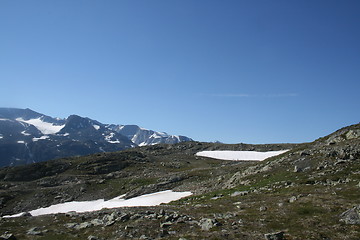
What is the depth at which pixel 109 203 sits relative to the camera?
203ft

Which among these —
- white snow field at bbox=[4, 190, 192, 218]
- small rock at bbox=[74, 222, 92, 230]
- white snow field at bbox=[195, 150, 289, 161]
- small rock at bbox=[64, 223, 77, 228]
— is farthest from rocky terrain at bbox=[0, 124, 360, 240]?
white snow field at bbox=[195, 150, 289, 161]

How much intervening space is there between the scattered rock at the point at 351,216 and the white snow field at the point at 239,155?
105m

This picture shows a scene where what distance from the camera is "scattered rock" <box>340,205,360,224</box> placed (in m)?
17.9

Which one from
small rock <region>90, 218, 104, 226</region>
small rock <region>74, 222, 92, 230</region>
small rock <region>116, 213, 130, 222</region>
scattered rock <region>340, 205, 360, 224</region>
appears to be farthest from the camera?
small rock <region>90, 218, 104, 226</region>

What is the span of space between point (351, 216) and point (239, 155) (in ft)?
379

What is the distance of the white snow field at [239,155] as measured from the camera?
408 feet

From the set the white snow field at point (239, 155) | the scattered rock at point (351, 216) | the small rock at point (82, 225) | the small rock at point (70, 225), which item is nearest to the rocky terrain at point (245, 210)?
the scattered rock at point (351, 216)

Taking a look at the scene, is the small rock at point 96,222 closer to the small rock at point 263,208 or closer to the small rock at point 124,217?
the small rock at point 124,217

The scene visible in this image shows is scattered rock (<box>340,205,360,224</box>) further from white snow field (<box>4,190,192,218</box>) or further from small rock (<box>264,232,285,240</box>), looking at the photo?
white snow field (<box>4,190,192,218</box>)

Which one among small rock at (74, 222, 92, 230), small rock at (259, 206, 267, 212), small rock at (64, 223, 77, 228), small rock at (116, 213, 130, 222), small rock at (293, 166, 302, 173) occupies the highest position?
small rock at (293, 166, 302, 173)

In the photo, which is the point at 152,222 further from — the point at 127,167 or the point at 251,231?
the point at 127,167

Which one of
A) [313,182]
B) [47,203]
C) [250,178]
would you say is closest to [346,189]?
[313,182]

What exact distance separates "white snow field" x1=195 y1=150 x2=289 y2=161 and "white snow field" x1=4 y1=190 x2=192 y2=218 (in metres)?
74.6

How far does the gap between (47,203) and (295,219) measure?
69.4 metres
